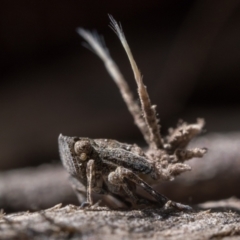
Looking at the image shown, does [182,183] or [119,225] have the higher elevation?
[182,183]

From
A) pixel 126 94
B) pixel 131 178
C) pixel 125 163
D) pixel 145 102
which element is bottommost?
pixel 131 178

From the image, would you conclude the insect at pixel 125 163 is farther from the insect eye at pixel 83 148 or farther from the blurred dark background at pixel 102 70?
the blurred dark background at pixel 102 70

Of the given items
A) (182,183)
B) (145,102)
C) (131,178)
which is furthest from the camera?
(182,183)

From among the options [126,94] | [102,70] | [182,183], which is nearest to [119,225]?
[126,94]

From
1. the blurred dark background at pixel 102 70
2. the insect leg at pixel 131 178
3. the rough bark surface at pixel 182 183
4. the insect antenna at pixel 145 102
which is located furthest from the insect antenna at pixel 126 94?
the blurred dark background at pixel 102 70

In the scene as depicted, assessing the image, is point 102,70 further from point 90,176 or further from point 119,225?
point 119,225

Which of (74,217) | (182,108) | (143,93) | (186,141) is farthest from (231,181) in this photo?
(182,108)

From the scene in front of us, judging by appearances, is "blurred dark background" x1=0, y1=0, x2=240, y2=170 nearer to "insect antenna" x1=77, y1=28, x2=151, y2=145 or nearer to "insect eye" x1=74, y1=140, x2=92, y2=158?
"insect antenna" x1=77, y1=28, x2=151, y2=145

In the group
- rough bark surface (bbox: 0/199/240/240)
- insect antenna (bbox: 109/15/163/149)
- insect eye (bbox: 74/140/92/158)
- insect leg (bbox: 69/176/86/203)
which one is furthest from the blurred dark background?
rough bark surface (bbox: 0/199/240/240)
